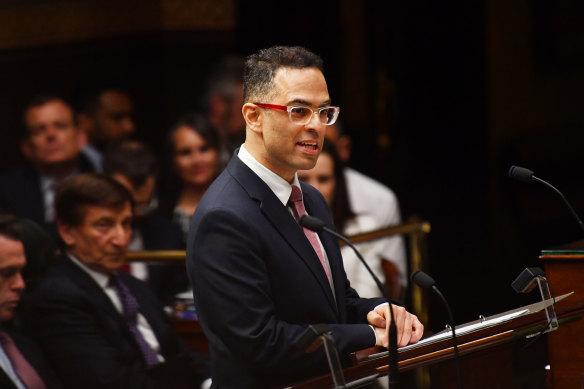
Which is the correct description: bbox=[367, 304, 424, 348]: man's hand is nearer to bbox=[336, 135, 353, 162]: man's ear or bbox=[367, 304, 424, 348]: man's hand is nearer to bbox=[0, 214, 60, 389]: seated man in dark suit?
bbox=[0, 214, 60, 389]: seated man in dark suit

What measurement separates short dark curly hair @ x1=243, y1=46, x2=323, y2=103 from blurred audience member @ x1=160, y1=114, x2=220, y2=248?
3.10 metres

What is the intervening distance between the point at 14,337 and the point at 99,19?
10.9ft

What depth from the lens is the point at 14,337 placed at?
3404 mm

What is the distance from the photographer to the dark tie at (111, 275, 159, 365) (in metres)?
3.73

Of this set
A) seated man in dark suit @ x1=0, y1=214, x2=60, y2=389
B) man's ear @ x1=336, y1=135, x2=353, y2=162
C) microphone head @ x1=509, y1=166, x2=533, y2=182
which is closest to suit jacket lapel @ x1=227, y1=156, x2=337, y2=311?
Result: microphone head @ x1=509, y1=166, x2=533, y2=182

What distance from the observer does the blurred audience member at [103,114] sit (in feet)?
18.9

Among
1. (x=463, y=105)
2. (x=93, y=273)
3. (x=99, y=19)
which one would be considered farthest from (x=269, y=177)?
(x=463, y=105)

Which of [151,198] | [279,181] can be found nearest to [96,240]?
[151,198]

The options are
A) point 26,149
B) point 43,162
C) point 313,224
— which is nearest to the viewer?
point 313,224

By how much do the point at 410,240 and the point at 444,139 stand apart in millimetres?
2769

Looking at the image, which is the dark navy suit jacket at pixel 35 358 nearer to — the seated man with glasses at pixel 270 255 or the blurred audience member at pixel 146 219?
the blurred audience member at pixel 146 219

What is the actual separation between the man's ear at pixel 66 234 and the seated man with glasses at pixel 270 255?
1692 millimetres

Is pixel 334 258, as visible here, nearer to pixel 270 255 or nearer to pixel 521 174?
pixel 270 255

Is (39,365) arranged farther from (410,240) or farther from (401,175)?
(401,175)
